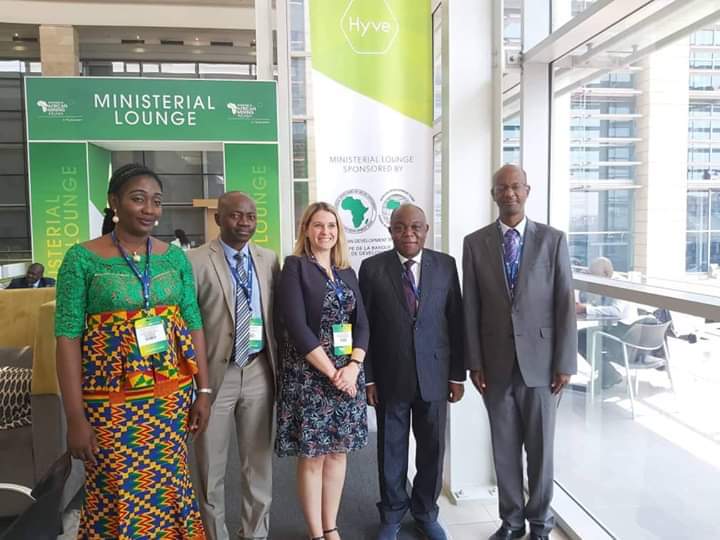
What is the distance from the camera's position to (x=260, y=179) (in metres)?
7.51

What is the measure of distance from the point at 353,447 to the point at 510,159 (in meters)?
1.85

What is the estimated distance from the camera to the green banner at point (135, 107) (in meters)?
6.89

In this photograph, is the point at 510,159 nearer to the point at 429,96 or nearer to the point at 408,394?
the point at 429,96

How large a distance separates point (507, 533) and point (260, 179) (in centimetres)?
592

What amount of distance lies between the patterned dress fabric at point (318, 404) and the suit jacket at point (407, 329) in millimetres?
186

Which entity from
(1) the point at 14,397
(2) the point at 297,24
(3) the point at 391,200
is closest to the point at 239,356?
(3) the point at 391,200

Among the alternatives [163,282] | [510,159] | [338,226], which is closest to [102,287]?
[163,282]

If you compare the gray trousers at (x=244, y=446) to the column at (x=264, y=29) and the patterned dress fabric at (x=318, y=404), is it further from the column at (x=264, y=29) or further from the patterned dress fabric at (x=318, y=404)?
the column at (x=264, y=29)

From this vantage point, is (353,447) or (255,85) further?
(255,85)

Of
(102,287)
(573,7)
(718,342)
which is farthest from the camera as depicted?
(573,7)

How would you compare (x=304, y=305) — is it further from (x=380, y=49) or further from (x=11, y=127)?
(x=11, y=127)

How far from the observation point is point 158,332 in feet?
5.94

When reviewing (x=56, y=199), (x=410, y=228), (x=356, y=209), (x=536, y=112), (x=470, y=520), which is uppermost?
(x=536, y=112)

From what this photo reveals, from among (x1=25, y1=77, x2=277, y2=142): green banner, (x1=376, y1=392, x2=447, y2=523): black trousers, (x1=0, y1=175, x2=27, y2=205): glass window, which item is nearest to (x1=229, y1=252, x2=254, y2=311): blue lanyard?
(x1=376, y1=392, x2=447, y2=523): black trousers
